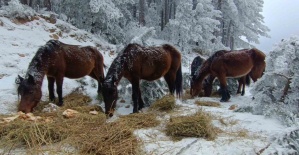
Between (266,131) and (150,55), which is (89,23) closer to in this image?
(150,55)

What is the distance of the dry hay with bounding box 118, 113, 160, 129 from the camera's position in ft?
15.5

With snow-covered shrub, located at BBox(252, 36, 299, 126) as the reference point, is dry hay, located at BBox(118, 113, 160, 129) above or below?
below

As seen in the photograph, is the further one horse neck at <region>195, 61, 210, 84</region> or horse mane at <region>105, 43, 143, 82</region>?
horse neck at <region>195, 61, 210, 84</region>

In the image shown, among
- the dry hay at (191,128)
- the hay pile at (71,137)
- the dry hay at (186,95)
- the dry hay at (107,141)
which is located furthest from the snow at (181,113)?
the dry hay at (186,95)

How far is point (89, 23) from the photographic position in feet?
64.2

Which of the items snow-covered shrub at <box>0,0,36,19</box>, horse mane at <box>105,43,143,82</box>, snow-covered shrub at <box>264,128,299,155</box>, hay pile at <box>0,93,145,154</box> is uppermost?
snow-covered shrub at <box>0,0,36,19</box>

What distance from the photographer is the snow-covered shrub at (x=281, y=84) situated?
5672 millimetres

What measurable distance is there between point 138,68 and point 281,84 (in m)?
3.16

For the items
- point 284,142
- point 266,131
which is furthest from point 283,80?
point 284,142

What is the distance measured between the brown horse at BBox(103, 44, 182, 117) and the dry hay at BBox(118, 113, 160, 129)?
73 centimetres

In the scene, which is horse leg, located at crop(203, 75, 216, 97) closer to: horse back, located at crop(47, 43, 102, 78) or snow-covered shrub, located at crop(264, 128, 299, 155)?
horse back, located at crop(47, 43, 102, 78)

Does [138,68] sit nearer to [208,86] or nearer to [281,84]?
[281,84]

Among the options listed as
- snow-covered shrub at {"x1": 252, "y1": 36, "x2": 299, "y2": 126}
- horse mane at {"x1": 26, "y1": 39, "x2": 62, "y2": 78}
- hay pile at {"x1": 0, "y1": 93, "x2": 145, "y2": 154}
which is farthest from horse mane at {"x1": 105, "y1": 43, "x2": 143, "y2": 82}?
snow-covered shrub at {"x1": 252, "y1": 36, "x2": 299, "y2": 126}

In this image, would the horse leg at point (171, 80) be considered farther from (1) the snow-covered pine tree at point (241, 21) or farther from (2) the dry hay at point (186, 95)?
(1) the snow-covered pine tree at point (241, 21)
